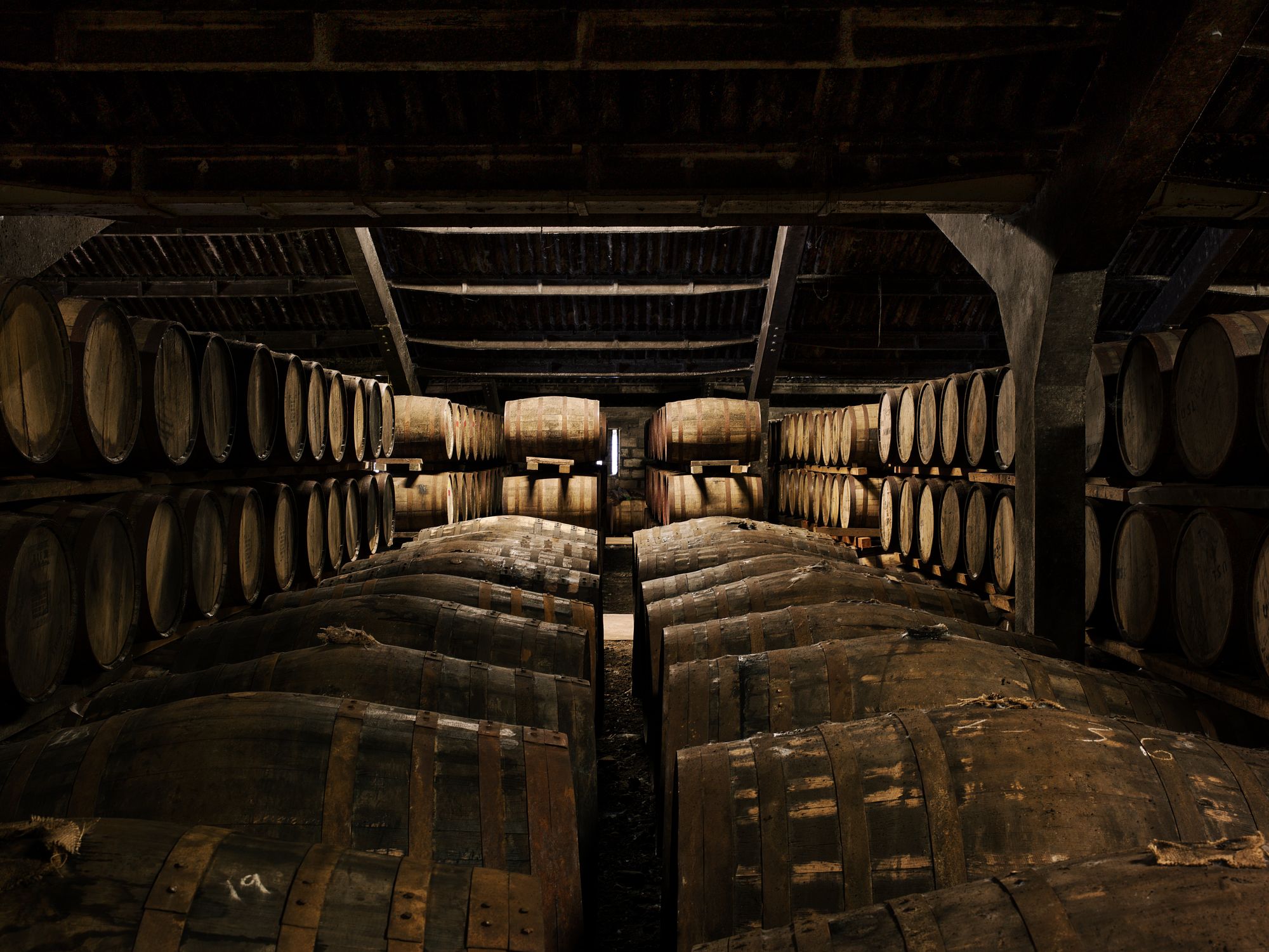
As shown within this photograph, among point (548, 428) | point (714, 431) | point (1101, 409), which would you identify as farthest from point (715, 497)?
point (1101, 409)

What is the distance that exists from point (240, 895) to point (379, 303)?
1022 centimetres

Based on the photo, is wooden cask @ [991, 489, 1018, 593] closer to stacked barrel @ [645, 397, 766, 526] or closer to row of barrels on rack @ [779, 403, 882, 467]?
row of barrels on rack @ [779, 403, 882, 467]

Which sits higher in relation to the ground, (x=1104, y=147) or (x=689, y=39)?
(x=689, y=39)

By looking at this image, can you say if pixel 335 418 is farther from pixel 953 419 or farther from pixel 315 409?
pixel 953 419

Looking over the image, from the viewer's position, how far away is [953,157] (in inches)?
181

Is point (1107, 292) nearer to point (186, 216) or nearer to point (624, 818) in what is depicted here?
point (624, 818)

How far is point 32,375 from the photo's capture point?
3045 mm

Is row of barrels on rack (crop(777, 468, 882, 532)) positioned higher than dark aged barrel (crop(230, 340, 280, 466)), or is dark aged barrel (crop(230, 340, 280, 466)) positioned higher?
dark aged barrel (crop(230, 340, 280, 466))

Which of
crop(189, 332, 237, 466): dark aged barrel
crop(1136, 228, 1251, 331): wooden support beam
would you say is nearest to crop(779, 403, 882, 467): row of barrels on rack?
crop(1136, 228, 1251, 331): wooden support beam

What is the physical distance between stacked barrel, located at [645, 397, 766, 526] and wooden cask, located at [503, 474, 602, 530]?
105 cm

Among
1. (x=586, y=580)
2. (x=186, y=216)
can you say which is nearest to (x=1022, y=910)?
(x=586, y=580)

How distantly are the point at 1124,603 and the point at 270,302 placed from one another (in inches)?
442

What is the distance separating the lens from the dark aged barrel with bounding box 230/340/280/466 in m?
5.03

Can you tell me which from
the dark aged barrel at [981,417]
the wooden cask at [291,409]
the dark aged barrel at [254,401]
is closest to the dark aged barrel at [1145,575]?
the dark aged barrel at [981,417]
